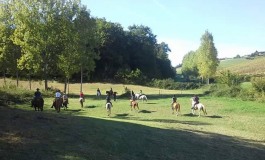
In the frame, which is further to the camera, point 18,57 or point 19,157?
point 18,57

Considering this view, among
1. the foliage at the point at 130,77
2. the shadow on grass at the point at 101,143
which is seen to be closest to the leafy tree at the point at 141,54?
the foliage at the point at 130,77

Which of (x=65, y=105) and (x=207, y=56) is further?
(x=207, y=56)

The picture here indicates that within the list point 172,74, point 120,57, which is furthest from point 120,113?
point 172,74

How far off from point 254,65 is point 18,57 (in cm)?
8582

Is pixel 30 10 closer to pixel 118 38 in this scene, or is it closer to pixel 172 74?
pixel 118 38

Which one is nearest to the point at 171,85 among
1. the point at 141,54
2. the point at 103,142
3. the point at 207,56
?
the point at 207,56

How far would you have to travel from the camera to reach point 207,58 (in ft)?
322

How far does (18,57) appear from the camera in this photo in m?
63.1

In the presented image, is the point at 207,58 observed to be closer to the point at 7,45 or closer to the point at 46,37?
the point at 46,37

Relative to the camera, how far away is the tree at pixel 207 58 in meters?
98.0

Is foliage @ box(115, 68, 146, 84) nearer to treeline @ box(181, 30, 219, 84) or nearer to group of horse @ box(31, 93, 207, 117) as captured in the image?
treeline @ box(181, 30, 219, 84)

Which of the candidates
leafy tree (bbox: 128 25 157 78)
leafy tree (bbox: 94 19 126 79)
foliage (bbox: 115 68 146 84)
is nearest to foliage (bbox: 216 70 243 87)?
foliage (bbox: 115 68 146 84)

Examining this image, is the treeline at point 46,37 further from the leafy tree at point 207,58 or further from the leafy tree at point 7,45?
the leafy tree at point 207,58

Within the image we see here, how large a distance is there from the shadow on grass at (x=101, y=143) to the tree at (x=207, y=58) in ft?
255
